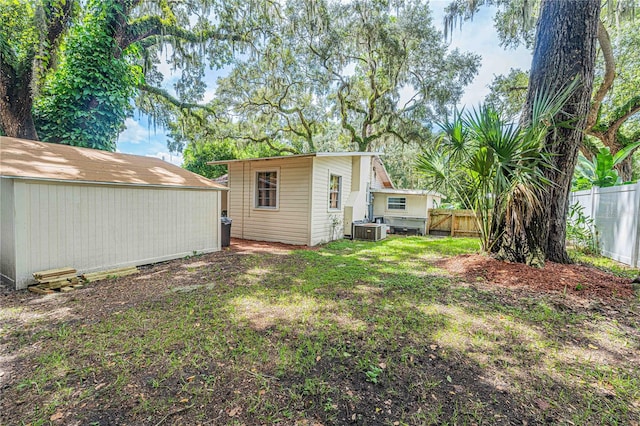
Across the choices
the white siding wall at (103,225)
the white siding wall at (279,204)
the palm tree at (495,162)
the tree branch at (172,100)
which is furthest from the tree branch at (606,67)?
the tree branch at (172,100)

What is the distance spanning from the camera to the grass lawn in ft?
6.15

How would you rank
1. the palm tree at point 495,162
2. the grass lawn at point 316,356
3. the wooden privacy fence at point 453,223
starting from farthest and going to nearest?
the wooden privacy fence at point 453,223, the palm tree at point 495,162, the grass lawn at point 316,356

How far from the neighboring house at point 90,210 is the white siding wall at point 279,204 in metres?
2.41

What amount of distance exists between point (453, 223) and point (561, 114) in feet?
28.2

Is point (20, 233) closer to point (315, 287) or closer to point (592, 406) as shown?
point (315, 287)

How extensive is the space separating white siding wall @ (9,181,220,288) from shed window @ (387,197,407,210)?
10039mm

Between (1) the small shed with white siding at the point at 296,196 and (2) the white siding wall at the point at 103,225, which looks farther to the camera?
(1) the small shed with white siding at the point at 296,196

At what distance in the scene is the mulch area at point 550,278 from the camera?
13.4 feet

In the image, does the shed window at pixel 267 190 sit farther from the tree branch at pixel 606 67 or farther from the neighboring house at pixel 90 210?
the tree branch at pixel 606 67

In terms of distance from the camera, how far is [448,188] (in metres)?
6.36

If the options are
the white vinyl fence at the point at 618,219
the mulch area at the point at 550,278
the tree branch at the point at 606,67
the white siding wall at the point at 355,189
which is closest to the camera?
the mulch area at the point at 550,278

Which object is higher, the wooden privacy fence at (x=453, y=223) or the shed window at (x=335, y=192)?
Answer: the shed window at (x=335, y=192)

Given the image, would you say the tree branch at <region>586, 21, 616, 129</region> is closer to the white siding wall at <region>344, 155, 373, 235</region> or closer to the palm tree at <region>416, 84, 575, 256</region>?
the palm tree at <region>416, 84, 575, 256</region>

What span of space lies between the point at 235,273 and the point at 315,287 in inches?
70.1
